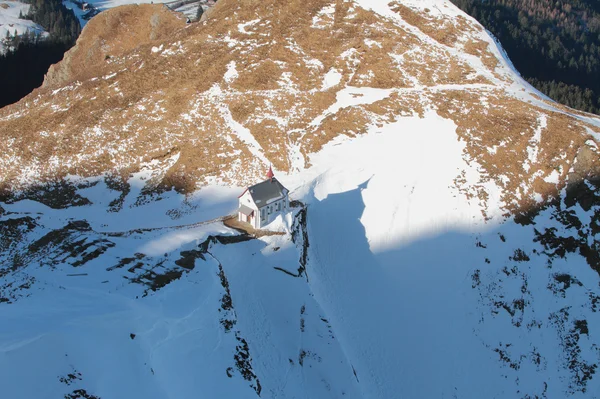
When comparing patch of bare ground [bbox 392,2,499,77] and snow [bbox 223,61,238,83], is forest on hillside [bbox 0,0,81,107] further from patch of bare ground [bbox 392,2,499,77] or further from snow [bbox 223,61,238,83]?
patch of bare ground [bbox 392,2,499,77]

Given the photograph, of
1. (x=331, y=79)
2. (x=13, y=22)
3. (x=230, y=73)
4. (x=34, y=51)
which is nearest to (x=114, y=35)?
(x=230, y=73)

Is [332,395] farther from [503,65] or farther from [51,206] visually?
[503,65]

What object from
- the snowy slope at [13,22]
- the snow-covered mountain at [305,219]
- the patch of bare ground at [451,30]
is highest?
the patch of bare ground at [451,30]

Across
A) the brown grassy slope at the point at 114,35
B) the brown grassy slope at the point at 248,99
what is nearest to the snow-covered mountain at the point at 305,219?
the brown grassy slope at the point at 248,99

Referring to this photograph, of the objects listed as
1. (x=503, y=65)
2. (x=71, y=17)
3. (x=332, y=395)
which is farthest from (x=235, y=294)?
(x=71, y=17)

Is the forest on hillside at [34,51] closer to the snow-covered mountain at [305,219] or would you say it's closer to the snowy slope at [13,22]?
the snowy slope at [13,22]
